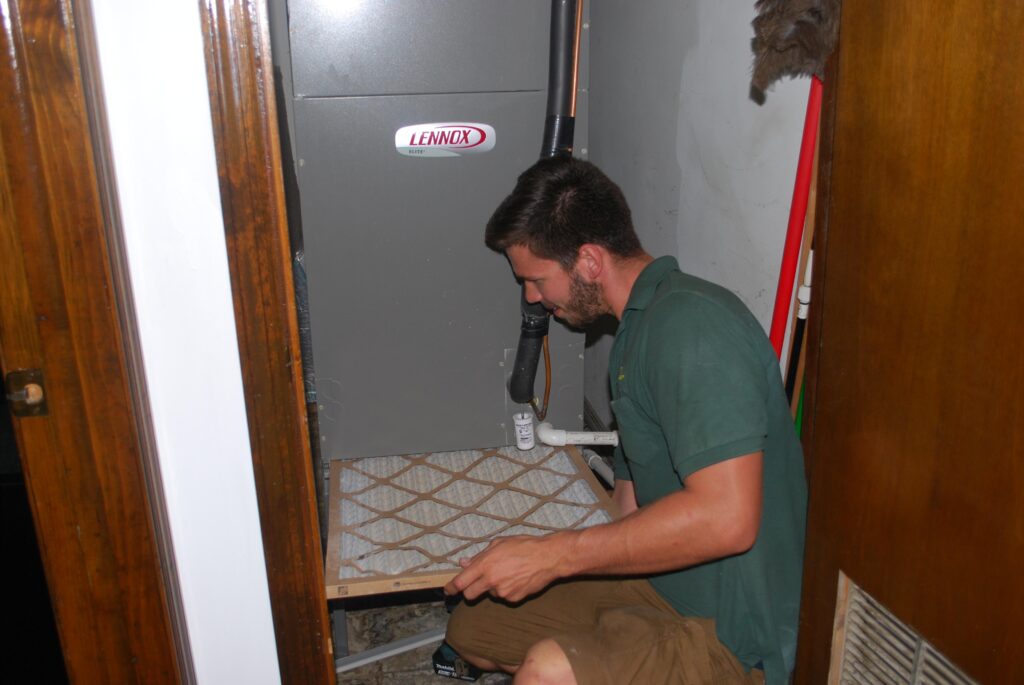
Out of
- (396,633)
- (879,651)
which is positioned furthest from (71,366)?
(396,633)

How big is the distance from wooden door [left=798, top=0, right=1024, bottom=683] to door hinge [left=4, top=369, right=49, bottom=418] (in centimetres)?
93

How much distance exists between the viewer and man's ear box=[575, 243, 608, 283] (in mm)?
1490

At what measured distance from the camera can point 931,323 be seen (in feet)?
2.85

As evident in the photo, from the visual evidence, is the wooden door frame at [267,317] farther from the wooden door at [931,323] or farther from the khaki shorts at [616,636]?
the wooden door at [931,323]

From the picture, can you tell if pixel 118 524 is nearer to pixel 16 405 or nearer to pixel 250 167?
pixel 16 405

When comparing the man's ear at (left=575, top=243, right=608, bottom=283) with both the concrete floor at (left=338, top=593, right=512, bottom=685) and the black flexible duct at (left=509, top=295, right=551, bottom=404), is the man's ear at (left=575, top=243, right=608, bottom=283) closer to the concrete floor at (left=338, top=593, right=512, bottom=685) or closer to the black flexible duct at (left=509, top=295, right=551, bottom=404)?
the black flexible duct at (left=509, top=295, right=551, bottom=404)

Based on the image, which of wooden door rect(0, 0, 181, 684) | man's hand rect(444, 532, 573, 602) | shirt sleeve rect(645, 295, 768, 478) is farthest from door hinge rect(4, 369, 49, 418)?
shirt sleeve rect(645, 295, 768, 478)

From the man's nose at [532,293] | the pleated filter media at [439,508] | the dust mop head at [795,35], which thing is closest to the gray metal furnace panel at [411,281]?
the pleated filter media at [439,508]

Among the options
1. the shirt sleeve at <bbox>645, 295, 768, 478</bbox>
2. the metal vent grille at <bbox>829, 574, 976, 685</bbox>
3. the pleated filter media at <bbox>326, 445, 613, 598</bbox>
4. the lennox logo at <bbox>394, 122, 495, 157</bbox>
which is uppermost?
the lennox logo at <bbox>394, 122, 495, 157</bbox>

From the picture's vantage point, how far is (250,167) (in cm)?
73

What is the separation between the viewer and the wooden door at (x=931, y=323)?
77cm

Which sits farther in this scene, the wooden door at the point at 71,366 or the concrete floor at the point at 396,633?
the concrete floor at the point at 396,633

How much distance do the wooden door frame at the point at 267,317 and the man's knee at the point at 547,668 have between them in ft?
1.46

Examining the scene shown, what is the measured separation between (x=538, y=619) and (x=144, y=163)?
116 centimetres
